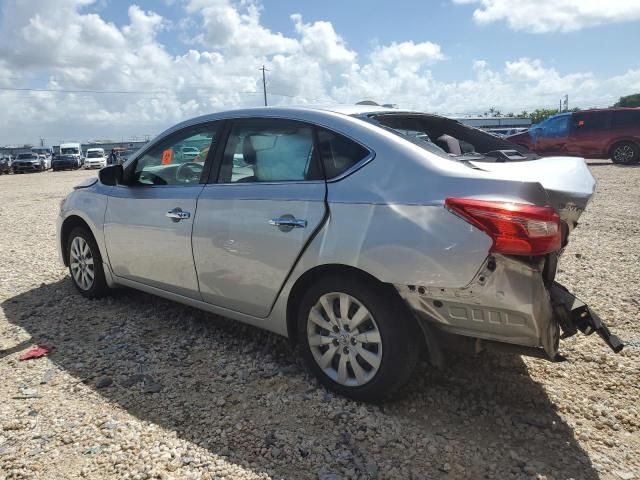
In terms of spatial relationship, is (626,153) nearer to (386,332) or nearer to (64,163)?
(386,332)

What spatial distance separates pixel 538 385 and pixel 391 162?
1645 millimetres

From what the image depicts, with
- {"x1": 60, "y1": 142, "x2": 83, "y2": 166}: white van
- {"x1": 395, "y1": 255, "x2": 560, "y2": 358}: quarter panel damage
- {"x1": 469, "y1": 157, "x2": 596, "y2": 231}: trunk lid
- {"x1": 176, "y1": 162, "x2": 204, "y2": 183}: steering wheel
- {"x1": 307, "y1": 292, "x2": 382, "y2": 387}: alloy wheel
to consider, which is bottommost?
{"x1": 307, "y1": 292, "x2": 382, "y2": 387}: alloy wheel

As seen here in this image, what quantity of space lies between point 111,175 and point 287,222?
1.94 metres

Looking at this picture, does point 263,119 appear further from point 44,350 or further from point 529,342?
point 44,350

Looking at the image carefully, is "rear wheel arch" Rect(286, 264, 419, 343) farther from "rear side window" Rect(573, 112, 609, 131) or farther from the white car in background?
the white car in background

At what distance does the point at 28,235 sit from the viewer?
839 centimetres

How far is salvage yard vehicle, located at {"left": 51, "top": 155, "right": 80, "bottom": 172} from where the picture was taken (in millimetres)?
37531

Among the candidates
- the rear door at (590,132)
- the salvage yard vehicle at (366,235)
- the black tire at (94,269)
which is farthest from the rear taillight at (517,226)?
the rear door at (590,132)

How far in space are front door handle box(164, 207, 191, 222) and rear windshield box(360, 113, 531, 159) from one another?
54.2 inches

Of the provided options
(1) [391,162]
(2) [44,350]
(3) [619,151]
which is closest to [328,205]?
(1) [391,162]

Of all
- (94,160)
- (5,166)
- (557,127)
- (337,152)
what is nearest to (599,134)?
(557,127)

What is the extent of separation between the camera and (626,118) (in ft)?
52.0

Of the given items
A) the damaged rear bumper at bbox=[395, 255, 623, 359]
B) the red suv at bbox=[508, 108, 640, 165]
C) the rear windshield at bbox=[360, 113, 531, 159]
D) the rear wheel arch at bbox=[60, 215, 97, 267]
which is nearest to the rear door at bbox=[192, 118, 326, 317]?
the rear windshield at bbox=[360, 113, 531, 159]

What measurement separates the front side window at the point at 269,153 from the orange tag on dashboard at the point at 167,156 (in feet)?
2.16
